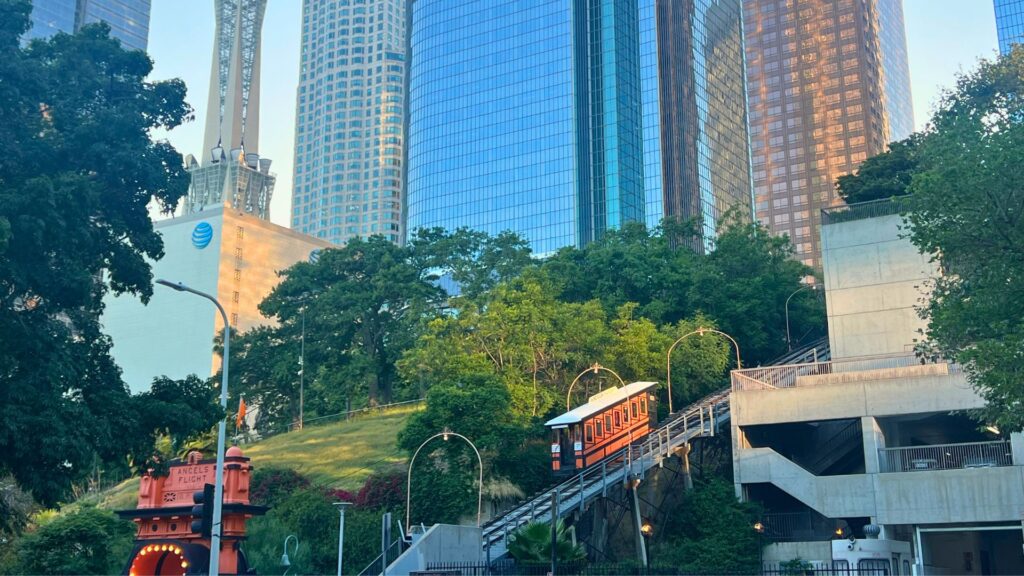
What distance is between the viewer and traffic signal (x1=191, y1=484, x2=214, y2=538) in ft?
78.6

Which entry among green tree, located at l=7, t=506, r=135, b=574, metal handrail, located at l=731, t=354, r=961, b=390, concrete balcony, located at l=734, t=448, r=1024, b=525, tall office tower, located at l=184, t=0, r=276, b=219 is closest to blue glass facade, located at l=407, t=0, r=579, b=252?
tall office tower, located at l=184, t=0, r=276, b=219

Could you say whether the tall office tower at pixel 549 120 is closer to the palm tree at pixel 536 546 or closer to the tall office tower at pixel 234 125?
the tall office tower at pixel 234 125

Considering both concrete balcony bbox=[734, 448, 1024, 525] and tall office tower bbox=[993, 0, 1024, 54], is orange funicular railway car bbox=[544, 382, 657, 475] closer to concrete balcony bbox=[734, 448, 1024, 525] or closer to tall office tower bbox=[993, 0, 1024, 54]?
concrete balcony bbox=[734, 448, 1024, 525]

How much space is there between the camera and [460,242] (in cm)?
9469

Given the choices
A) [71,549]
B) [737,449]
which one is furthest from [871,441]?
[71,549]

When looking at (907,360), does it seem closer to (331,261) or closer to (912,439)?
(912,439)

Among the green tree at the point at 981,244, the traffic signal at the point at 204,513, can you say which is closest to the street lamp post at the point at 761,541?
the green tree at the point at 981,244

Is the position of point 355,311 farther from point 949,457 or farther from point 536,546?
point 949,457

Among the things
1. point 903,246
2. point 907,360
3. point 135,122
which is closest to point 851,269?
point 903,246

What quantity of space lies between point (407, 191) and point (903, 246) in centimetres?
14038

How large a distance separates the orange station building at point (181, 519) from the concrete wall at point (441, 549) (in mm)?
8877

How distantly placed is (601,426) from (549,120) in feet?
407

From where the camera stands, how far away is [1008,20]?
577 feet

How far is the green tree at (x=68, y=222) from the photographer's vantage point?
2816 cm
